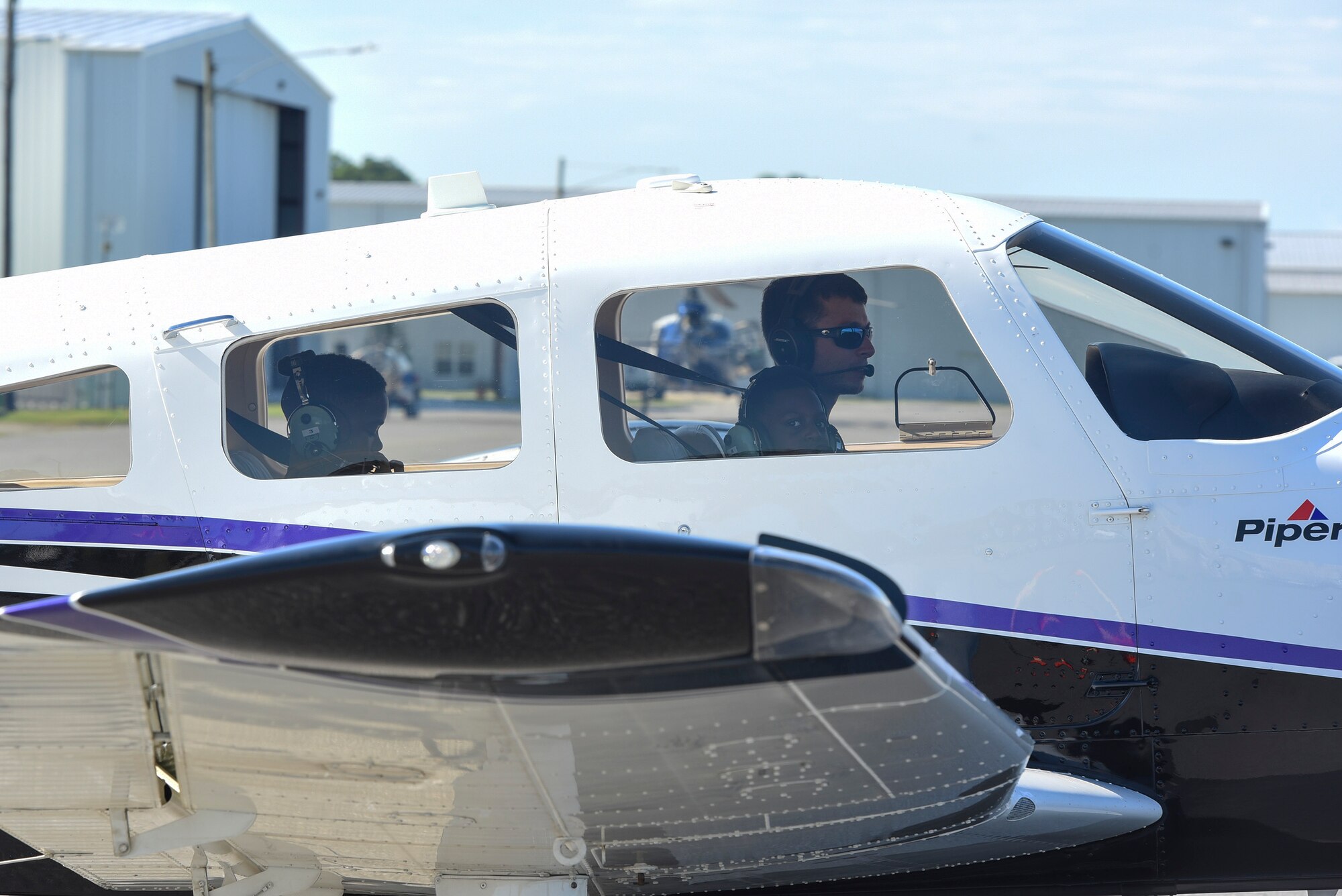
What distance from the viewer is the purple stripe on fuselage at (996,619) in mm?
3285

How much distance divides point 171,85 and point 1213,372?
3348 centimetres

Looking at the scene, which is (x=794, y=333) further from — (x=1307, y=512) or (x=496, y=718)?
(x=496, y=718)

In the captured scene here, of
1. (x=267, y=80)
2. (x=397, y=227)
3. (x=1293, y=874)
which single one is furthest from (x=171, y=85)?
(x=1293, y=874)

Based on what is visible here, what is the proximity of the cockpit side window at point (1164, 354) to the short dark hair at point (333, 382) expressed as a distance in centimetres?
199

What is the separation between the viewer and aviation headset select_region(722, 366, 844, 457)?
135 inches

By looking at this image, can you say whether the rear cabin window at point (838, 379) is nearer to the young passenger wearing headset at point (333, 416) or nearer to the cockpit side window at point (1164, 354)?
the cockpit side window at point (1164, 354)

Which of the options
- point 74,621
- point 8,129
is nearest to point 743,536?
point 74,621

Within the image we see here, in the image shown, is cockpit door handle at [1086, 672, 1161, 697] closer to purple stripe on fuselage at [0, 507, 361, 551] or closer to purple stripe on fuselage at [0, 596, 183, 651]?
purple stripe on fuselage at [0, 507, 361, 551]

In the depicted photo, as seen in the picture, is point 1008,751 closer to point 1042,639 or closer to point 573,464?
point 1042,639

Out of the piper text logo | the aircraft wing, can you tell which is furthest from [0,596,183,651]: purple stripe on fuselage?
the piper text logo

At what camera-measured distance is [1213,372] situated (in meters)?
3.57

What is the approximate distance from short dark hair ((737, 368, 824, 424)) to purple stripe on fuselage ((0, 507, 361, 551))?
1184mm

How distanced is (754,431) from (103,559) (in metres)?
1.90

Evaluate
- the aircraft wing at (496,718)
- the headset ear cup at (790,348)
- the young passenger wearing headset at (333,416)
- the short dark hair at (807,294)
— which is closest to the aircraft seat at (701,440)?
the headset ear cup at (790,348)
